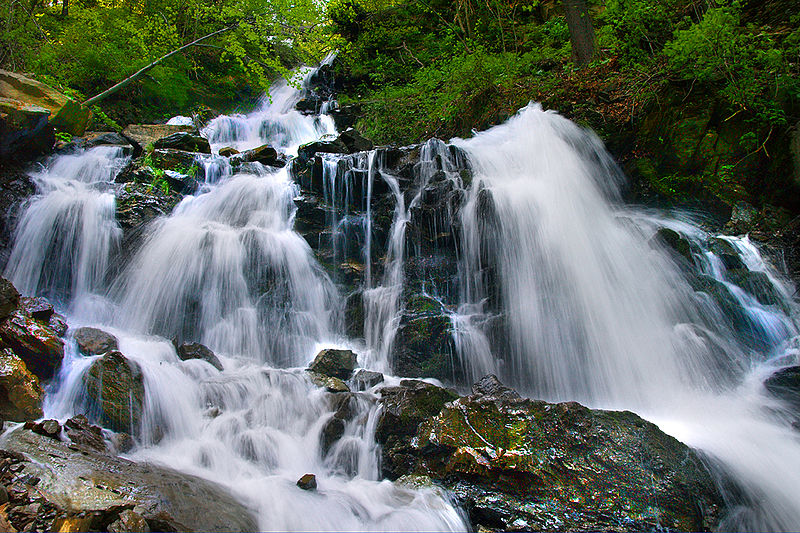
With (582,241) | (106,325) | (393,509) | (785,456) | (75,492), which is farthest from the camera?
(582,241)

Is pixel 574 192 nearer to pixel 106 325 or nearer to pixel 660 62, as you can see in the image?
pixel 660 62

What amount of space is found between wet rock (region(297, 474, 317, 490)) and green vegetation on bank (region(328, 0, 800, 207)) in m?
7.92

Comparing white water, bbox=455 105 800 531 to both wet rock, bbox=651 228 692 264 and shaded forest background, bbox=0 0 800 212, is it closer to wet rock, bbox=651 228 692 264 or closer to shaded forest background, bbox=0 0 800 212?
wet rock, bbox=651 228 692 264

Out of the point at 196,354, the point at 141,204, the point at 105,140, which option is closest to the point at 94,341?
the point at 196,354

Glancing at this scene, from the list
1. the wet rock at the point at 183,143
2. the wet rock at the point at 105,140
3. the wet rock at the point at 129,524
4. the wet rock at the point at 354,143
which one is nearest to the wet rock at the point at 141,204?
the wet rock at the point at 105,140

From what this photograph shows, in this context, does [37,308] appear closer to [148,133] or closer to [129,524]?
[129,524]

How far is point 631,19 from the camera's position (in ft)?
27.7

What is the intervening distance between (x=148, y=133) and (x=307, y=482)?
36.5ft

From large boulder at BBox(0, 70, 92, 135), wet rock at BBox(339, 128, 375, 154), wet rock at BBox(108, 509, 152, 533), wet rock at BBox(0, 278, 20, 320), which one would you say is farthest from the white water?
large boulder at BBox(0, 70, 92, 135)

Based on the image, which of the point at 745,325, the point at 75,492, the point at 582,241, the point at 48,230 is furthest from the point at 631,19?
the point at 48,230

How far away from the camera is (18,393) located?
3.98 metres

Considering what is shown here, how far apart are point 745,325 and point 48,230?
11189 mm

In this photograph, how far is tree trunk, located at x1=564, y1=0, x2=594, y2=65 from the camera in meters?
9.64

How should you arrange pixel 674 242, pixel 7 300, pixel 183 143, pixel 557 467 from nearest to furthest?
1. pixel 557 467
2. pixel 7 300
3. pixel 674 242
4. pixel 183 143
